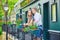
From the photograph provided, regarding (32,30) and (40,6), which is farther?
(40,6)

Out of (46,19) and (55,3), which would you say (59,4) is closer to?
(55,3)

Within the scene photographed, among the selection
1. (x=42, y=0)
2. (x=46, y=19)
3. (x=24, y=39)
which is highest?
(x=42, y=0)

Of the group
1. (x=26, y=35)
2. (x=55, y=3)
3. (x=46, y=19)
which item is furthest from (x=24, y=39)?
(x=55, y=3)

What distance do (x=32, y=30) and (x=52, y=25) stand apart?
0.85 metres

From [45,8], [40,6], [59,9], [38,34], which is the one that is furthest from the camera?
[40,6]

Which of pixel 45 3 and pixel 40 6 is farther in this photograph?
pixel 40 6

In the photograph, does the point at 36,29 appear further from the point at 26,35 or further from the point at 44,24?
the point at 44,24

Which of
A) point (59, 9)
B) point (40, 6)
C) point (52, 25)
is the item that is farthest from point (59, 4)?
point (40, 6)

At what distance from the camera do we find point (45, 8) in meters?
11.8

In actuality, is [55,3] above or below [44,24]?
above

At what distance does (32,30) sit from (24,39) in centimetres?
182

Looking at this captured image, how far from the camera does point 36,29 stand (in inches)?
382

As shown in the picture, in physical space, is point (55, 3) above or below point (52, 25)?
above

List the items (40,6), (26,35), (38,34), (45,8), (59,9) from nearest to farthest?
(59,9) < (38,34) < (26,35) < (45,8) < (40,6)
